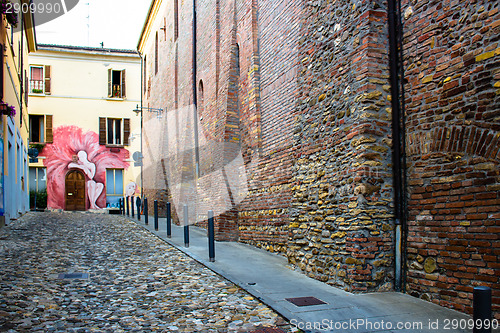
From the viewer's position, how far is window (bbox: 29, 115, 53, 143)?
25.1 metres

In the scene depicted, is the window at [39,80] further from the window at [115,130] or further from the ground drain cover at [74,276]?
the ground drain cover at [74,276]

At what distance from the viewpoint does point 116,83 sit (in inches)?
1091

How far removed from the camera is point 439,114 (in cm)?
486

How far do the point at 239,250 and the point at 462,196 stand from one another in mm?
5331

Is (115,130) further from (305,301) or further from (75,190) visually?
(305,301)

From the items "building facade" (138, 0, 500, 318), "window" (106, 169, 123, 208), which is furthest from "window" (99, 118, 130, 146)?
"building facade" (138, 0, 500, 318)

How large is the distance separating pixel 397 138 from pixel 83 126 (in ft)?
79.1

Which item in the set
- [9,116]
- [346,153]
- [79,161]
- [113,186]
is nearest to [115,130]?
[79,161]

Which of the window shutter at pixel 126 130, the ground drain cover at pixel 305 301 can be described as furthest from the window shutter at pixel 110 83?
the ground drain cover at pixel 305 301

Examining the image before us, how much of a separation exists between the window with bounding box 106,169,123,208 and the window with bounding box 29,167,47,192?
11.6ft

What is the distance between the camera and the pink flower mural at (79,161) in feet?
82.3

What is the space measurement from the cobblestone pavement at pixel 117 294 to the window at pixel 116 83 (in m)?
20.0

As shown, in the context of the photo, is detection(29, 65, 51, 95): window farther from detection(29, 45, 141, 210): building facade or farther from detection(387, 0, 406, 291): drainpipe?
detection(387, 0, 406, 291): drainpipe

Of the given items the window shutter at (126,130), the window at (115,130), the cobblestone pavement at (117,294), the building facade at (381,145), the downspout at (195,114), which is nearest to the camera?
the cobblestone pavement at (117,294)
